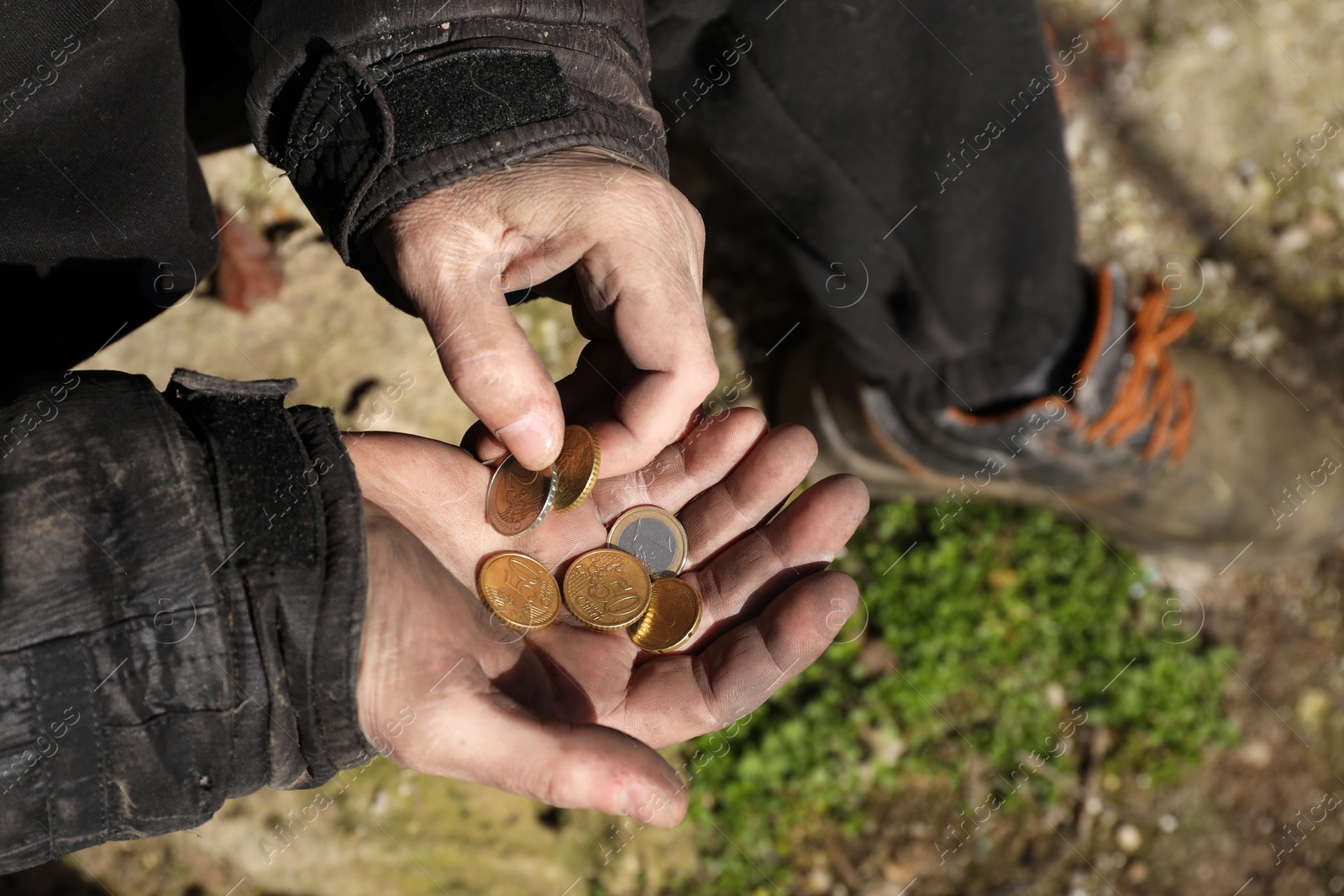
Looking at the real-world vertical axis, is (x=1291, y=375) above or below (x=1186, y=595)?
above

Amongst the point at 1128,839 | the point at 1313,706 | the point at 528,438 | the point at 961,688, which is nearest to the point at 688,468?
the point at 528,438

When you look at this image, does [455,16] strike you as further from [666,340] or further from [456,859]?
[456,859]

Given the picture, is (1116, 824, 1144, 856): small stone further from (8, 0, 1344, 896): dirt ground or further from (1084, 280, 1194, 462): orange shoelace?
(1084, 280, 1194, 462): orange shoelace

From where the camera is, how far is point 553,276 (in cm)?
234

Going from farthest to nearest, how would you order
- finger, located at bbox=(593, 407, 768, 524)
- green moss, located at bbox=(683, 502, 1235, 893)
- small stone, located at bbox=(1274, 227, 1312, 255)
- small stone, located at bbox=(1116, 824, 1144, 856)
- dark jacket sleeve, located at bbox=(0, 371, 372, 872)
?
small stone, located at bbox=(1274, 227, 1312, 255)
small stone, located at bbox=(1116, 824, 1144, 856)
green moss, located at bbox=(683, 502, 1235, 893)
finger, located at bbox=(593, 407, 768, 524)
dark jacket sleeve, located at bbox=(0, 371, 372, 872)

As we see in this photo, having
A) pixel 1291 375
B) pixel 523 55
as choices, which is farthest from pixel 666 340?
pixel 1291 375

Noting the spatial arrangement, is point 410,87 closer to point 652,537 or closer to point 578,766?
point 652,537

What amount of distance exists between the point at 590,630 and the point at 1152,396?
2854 millimetres

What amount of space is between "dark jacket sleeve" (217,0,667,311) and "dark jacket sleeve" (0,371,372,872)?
0.65m

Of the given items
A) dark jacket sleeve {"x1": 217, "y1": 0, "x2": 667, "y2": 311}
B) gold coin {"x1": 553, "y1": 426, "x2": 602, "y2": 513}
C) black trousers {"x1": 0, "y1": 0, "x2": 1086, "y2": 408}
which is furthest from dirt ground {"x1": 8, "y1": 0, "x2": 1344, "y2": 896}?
dark jacket sleeve {"x1": 217, "y1": 0, "x2": 667, "y2": 311}

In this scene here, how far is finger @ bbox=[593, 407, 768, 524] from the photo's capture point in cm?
254

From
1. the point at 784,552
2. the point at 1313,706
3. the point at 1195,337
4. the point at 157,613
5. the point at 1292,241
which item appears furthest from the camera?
the point at 1292,241

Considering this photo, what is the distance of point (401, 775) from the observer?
3719 millimetres

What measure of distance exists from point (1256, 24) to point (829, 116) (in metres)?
3.69
